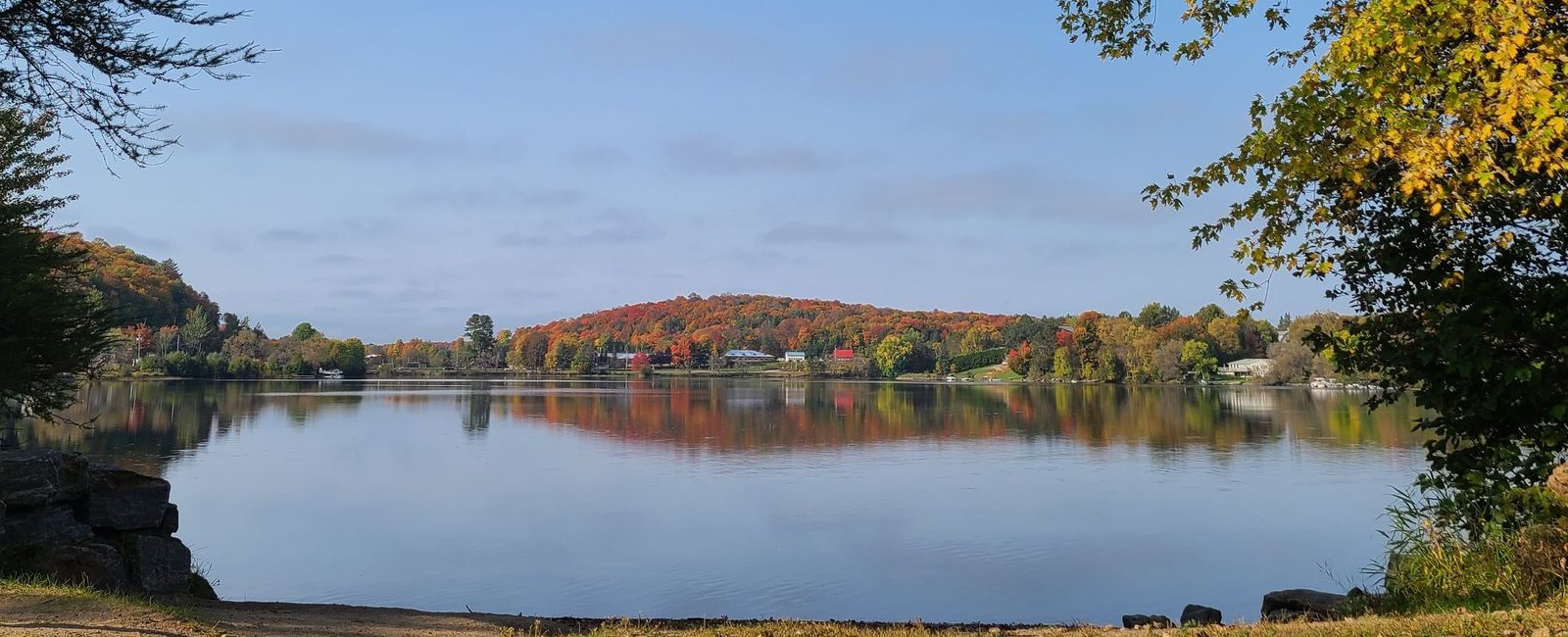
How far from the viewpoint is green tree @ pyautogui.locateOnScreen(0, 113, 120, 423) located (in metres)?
11.8

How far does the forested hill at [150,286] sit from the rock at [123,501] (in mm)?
92508

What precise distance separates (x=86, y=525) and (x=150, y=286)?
125 meters

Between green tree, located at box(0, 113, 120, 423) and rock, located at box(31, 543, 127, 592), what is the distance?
161 inches

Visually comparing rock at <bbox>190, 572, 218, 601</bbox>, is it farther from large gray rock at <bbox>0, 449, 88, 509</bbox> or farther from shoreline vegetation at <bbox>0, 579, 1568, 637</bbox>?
large gray rock at <bbox>0, 449, 88, 509</bbox>

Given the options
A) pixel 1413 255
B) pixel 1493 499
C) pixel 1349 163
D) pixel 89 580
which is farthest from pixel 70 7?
pixel 1493 499

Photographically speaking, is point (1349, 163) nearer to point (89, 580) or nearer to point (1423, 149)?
point (1423, 149)

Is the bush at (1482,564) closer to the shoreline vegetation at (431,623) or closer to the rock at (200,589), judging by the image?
the shoreline vegetation at (431,623)

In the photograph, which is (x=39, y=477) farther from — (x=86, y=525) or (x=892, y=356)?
(x=892, y=356)

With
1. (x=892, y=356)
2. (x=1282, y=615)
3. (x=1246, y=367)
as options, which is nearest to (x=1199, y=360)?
(x=1246, y=367)

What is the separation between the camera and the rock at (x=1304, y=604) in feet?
28.2

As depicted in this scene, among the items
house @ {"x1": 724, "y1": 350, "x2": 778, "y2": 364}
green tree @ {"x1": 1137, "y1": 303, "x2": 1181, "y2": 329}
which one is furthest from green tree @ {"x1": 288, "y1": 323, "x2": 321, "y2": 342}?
green tree @ {"x1": 1137, "y1": 303, "x2": 1181, "y2": 329}

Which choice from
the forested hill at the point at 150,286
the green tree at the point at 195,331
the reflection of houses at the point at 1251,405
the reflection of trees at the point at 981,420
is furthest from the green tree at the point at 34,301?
the green tree at the point at 195,331

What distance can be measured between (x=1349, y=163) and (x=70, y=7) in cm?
904

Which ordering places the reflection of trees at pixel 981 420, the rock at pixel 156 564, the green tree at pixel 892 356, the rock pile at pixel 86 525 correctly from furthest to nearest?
the green tree at pixel 892 356, the reflection of trees at pixel 981 420, the rock at pixel 156 564, the rock pile at pixel 86 525
